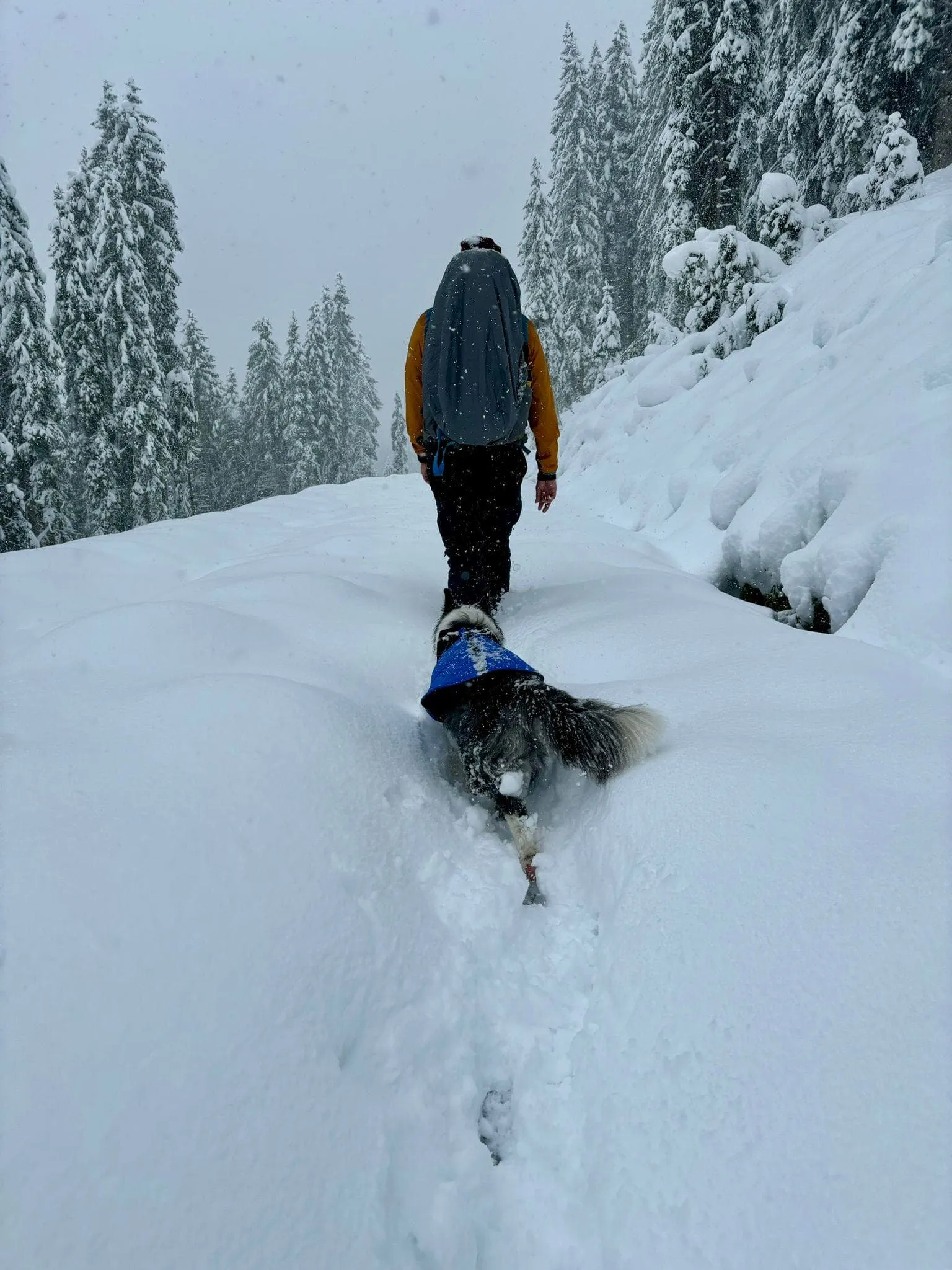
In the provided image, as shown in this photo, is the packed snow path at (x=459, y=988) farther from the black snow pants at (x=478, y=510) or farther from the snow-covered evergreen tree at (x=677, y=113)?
the snow-covered evergreen tree at (x=677, y=113)

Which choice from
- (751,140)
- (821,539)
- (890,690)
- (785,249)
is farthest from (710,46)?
(890,690)

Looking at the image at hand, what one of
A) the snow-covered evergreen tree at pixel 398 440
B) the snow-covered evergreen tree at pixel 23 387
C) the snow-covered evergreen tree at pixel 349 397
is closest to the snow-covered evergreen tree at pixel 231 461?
the snow-covered evergreen tree at pixel 349 397

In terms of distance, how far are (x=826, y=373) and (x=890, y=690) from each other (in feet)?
13.7

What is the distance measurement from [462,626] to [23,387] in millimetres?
17136

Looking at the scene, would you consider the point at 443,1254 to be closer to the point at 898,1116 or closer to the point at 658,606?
the point at 898,1116

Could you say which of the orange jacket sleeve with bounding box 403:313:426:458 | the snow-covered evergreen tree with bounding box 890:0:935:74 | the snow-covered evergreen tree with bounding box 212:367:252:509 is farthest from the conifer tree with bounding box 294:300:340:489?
the orange jacket sleeve with bounding box 403:313:426:458

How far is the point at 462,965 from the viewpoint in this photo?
167 cm

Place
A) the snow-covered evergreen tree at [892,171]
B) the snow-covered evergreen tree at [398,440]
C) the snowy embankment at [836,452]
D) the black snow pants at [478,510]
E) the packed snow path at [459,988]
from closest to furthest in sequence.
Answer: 1. the packed snow path at [459,988]
2. the snowy embankment at [836,452]
3. the black snow pants at [478,510]
4. the snow-covered evergreen tree at [892,171]
5. the snow-covered evergreen tree at [398,440]

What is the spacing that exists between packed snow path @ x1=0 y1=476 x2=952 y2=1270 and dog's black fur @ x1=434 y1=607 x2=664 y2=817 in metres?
0.09

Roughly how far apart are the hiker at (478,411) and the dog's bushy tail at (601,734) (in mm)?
1733

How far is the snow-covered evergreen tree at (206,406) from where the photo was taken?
32.0 metres

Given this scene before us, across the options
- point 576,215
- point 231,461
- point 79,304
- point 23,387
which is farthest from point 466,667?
point 231,461

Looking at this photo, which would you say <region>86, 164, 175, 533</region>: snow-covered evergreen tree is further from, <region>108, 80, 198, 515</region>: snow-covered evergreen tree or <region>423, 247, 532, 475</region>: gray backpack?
<region>423, 247, 532, 475</region>: gray backpack

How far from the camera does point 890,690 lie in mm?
2193
